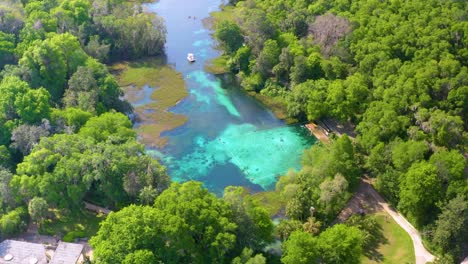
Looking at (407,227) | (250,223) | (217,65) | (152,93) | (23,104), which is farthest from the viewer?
(217,65)

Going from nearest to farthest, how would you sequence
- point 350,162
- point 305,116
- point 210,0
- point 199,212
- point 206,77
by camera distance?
point 199,212 → point 350,162 → point 305,116 → point 206,77 → point 210,0

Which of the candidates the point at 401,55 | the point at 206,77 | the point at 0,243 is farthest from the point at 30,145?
the point at 401,55

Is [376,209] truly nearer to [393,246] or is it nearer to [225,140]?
[393,246]

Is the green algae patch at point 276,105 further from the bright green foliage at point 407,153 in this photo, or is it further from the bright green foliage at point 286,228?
the bright green foliage at point 286,228

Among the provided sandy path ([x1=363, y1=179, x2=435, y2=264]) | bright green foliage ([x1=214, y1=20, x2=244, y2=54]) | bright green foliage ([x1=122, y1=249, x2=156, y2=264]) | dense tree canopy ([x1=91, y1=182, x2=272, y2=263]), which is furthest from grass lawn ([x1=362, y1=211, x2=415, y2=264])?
bright green foliage ([x1=214, y1=20, x2=244, y2=54])

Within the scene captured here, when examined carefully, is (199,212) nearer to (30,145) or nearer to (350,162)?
(350,162)

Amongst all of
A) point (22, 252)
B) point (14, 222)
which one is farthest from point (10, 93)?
point (22, 252)
